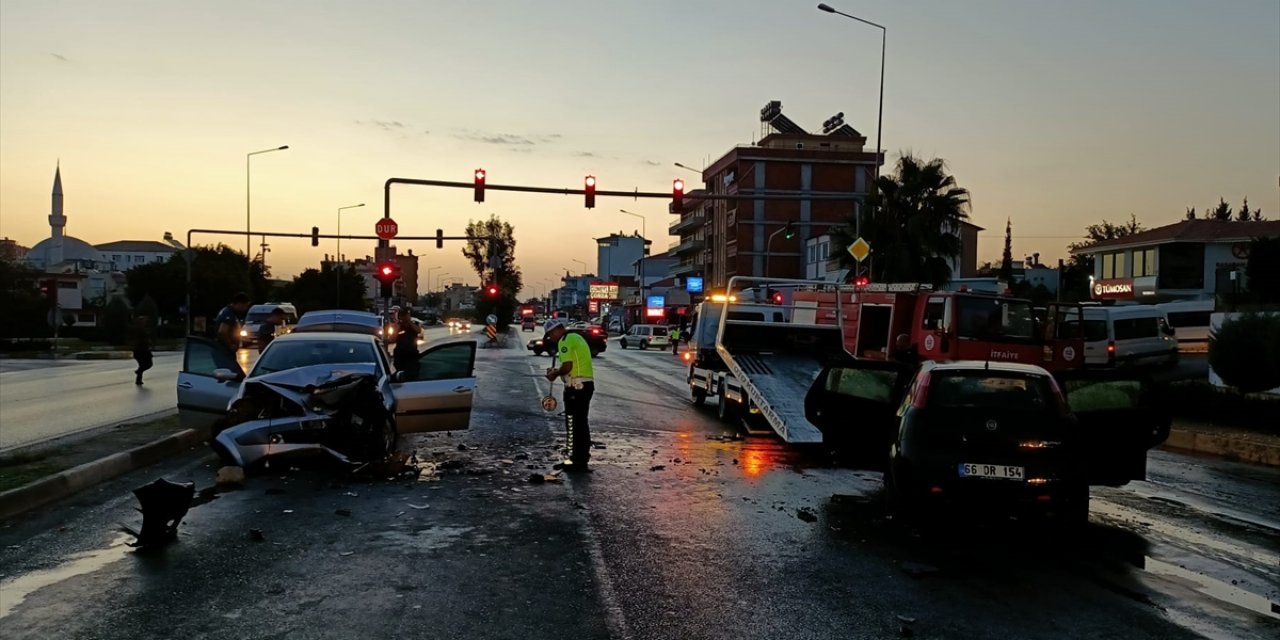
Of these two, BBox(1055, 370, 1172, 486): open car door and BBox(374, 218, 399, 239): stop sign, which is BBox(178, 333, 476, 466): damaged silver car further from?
BBox(374, 218, 399, 239): stop sign

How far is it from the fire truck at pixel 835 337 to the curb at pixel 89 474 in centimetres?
800

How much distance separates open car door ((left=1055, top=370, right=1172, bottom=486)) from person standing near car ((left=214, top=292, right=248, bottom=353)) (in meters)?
11.9

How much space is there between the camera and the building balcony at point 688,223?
9553 centimetres

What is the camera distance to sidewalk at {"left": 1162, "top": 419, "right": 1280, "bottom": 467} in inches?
563

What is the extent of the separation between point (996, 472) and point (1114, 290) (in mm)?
53785

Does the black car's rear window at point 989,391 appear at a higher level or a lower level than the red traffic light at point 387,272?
lower

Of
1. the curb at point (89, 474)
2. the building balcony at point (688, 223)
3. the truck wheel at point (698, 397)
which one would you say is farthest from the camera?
the building balcony at point (688, 223)

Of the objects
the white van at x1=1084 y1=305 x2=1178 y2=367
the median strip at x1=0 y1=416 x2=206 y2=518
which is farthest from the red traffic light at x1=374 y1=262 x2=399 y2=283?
the white van at x1=1084 y1=305 x2=1178 y2=367

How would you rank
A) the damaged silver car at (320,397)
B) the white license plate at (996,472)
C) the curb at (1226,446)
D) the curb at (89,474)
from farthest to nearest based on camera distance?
the curb at (1226,446) < the damaged silver car at (320,397) < the curb at (89,474) < the white license plate at (996,472)

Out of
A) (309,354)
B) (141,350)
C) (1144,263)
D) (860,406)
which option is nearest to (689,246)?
(1144,263)

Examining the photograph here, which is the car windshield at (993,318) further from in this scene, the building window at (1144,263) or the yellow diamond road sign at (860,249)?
the building window at (1144,263)

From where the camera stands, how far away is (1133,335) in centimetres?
3122

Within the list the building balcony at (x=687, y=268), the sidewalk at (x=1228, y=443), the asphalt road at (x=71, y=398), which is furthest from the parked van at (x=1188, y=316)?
the building balcony at (x=687, y=268)

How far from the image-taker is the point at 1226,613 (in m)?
6.12
